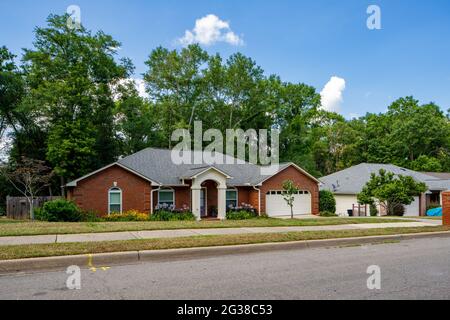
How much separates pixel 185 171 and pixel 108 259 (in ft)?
57.5

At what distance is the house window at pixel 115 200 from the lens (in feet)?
70.2

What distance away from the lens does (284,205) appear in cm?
2591

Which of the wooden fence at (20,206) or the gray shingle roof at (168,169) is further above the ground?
the gray shingle roof at (168,169)

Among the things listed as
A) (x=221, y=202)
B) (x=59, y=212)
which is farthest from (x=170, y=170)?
(x=59, y=212)

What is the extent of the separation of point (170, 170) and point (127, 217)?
5.77 metres

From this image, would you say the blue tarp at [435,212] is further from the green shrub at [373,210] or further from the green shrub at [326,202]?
the green shrub at [326,202]

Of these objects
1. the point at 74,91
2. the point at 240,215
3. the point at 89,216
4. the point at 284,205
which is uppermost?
the point at 74,91

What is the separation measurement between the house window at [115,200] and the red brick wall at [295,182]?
9.80 metres

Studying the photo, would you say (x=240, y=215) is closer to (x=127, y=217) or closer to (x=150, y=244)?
(x=127, y=217)

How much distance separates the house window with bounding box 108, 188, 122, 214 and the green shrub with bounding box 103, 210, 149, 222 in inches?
27.3

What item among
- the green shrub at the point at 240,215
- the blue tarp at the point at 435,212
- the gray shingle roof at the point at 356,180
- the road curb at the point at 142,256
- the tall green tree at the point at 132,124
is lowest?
the blue tarp at the point at 435,212

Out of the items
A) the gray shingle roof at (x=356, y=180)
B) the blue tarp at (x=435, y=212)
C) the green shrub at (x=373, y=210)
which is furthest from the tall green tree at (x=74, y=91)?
the blue tarp at (x=435, y=212)
